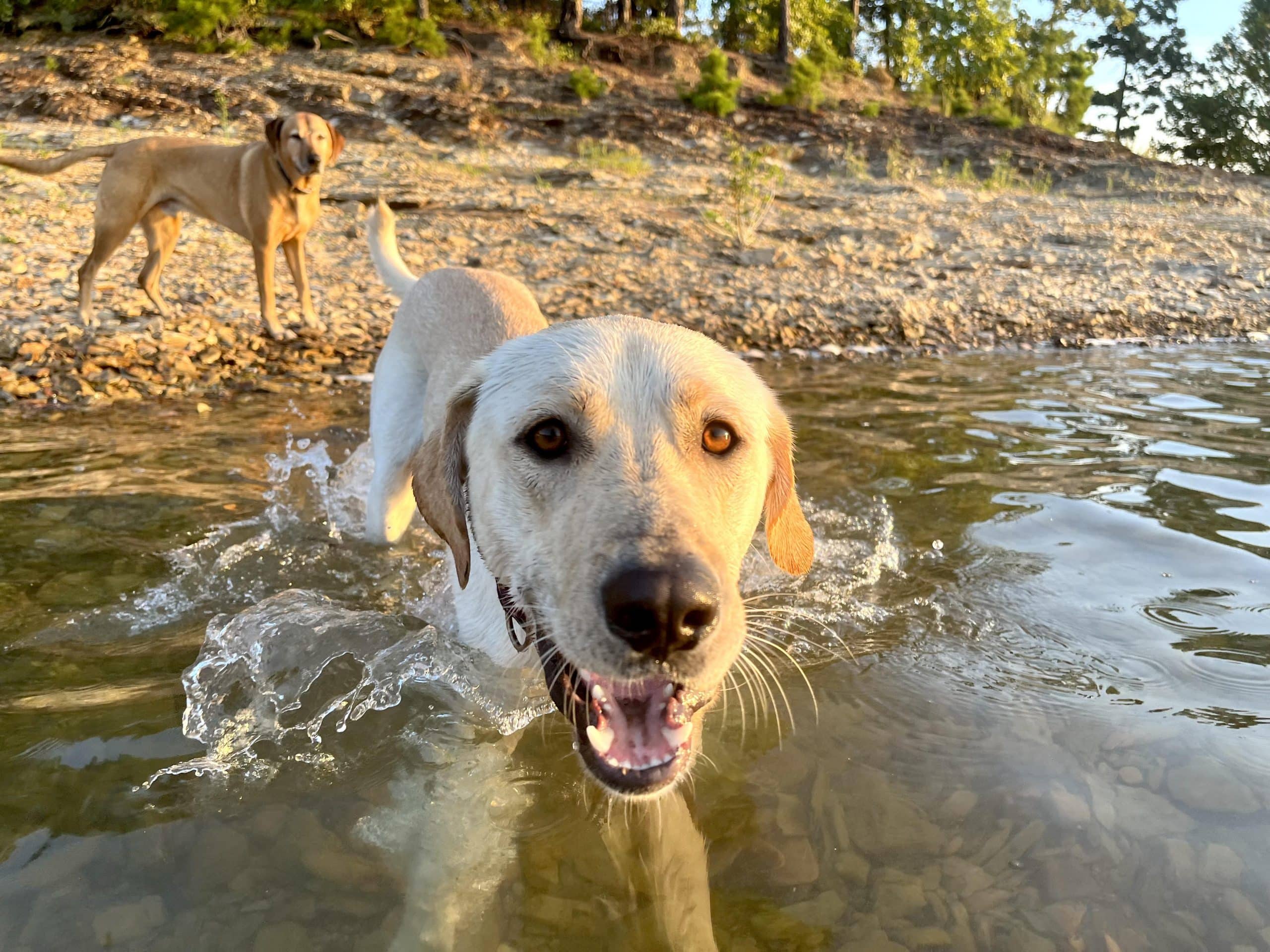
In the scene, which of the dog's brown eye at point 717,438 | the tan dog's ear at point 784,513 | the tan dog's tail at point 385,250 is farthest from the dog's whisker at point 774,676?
the tan dog's tail at point 385,250

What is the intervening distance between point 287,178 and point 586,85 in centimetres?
1324

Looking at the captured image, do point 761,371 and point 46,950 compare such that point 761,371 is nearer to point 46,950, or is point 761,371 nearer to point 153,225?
point 153,225

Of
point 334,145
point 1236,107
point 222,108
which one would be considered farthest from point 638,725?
point 1236,107

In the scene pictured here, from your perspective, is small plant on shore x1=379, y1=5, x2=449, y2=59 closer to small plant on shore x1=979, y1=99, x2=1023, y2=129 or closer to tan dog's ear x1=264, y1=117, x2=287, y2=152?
small plant on shore x1=979, y1=99, x2=1023, y2=129

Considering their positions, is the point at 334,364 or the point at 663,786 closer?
the point at 663,786

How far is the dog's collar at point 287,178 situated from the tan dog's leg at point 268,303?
2.67 feet

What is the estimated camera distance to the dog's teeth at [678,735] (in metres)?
2.04

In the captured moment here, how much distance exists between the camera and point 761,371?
795cm

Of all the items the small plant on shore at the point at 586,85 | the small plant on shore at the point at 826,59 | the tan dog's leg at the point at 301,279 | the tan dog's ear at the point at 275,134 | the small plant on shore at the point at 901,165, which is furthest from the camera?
the small plant on shore at the point at 826,59

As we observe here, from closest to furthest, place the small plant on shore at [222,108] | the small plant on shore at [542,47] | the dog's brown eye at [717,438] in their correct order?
the dog's brown eye at [717,438]
the small plant on shore at [222,108]
the small plant on shore at [542,47]

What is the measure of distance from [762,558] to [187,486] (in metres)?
2.99

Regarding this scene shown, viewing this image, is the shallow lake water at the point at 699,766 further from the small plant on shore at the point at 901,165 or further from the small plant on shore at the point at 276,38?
the small plant on shore at the point at 276,38

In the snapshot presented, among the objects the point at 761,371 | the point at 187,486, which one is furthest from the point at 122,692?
the point at 761,371

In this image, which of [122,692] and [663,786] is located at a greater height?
[663,786]
